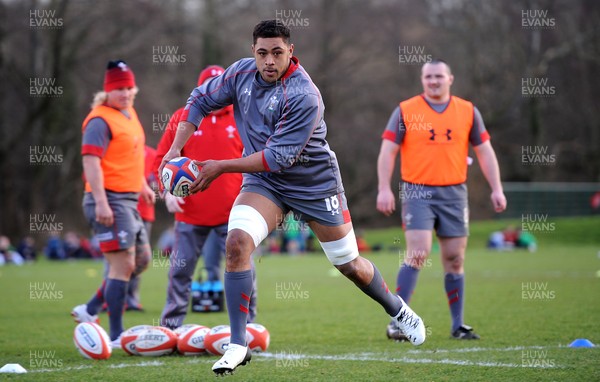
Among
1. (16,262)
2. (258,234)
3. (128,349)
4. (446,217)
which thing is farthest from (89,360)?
(16,262)

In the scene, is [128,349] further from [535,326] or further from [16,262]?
[16,262]

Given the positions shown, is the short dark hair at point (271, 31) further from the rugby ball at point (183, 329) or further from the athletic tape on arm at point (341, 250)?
the rugby ball at point (183, 329)

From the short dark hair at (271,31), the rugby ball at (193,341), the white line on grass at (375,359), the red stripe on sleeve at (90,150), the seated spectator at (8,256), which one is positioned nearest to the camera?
the short dark hair at (271,31)

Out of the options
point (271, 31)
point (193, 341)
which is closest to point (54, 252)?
point (193, 341)

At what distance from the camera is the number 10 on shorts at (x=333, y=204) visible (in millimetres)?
6062

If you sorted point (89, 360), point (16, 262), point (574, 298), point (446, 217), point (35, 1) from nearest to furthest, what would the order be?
point (89, 360)
point (446, 217)
point (574, 298)
point (16, 262)
point (35, 1)

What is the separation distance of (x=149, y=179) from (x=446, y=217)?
4695 millimetres

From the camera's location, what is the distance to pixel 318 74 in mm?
38625

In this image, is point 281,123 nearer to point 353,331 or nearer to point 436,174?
point 436,174

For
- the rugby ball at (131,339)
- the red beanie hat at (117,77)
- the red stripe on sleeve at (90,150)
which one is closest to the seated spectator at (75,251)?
the red beanie hat at (117,77)

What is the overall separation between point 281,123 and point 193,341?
7.39ft

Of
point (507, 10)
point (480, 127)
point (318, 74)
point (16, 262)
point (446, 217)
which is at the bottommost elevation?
point (16, 262)

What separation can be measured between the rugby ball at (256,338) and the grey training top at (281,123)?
1559 millimetres

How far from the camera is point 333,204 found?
240 inches
